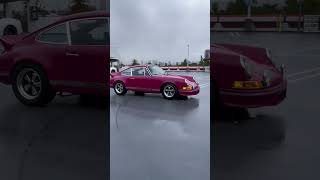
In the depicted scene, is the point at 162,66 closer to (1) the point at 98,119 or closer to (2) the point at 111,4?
(2) the point at 111,4

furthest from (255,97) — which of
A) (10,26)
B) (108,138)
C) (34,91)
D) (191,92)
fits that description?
(10,26)

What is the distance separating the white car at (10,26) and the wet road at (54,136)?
0.37 metres

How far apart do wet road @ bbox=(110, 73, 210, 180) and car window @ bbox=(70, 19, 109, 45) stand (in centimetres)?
36

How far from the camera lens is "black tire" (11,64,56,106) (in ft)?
9.87

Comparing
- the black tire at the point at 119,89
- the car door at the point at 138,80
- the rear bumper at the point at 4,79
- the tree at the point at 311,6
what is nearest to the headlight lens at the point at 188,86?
the car door at the point at 138,80

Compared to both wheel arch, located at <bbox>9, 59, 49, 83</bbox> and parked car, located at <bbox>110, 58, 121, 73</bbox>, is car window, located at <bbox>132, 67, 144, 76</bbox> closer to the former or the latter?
parked car, located at <bbox>110, 58, 121, 73</bbox>

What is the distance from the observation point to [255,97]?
8.54 ft

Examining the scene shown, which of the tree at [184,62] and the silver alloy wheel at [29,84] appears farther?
the silver alloy wheel at [29,84]

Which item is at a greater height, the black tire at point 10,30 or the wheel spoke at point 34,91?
the black tire at point 10,30

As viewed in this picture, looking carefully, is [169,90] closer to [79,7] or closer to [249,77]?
[249,77]

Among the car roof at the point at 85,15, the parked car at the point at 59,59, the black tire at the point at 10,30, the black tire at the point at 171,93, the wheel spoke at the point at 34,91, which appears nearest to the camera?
the black tire at the point at 171,93

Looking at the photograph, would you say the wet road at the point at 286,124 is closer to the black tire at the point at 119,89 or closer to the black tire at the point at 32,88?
the black tire at the point at 119,89

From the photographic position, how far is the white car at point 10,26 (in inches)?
114

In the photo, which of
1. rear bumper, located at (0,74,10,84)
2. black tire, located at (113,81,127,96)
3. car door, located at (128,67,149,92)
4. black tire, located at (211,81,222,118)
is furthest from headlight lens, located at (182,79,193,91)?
rear bumper, located at (0,74,10,84)
